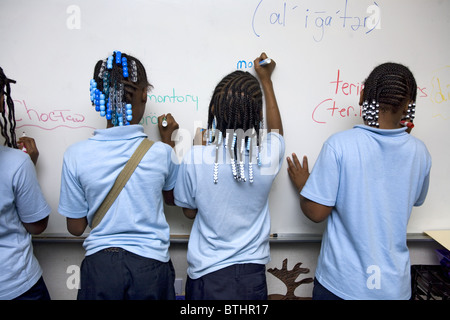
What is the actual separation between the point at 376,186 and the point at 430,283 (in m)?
0.75

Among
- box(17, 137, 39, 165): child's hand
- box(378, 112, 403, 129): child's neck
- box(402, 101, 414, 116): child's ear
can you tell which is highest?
box(402, 101, 414, 116): child's ear

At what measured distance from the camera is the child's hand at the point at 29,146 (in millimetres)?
1282

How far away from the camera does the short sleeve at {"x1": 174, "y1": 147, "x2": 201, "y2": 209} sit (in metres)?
1.01

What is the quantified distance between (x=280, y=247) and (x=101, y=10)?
1356 millimetres

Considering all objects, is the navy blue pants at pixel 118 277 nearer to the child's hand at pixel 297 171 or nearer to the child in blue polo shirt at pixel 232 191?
the child in blue polo shirt at pixel 232 191

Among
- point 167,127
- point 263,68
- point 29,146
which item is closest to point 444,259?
point 263,68

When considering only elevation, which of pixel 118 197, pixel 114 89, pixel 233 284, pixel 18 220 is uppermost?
pixel 114 89

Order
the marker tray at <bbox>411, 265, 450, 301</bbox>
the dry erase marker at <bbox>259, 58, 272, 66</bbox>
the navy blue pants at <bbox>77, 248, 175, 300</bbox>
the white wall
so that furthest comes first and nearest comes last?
1. the white wall
2. the marker tray at <bbox>411, 265, 450, 301</bbox>
3. the dry erase marker at <bbox>259, 58, 272, 66</bbox>
4. the navy blue pants at <bbox>77, 248, 175, 300</bbox>

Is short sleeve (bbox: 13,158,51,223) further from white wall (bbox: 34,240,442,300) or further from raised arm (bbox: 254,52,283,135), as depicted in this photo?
raised arm (bbox: 254,52,283,135)

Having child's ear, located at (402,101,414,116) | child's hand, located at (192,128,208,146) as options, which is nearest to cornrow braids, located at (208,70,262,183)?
child's hand, located at (192,128,208,146)

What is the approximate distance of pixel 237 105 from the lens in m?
0.96

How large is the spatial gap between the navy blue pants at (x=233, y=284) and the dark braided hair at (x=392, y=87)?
716 mm

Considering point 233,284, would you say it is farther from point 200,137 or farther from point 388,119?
point 388,119

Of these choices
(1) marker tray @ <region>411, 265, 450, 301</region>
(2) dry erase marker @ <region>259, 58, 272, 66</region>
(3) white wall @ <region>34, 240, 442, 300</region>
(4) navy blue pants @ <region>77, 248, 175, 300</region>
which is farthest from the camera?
(3) white wall @ <region>34, 240, 442, 300</region>
